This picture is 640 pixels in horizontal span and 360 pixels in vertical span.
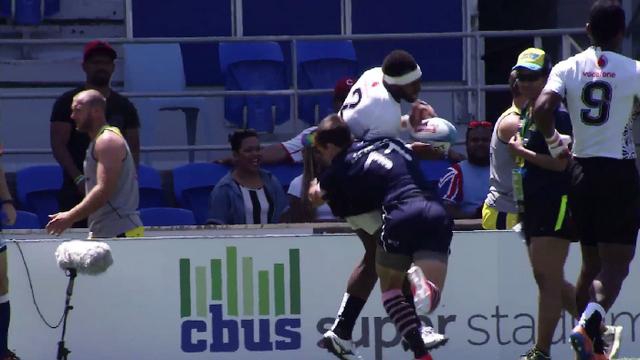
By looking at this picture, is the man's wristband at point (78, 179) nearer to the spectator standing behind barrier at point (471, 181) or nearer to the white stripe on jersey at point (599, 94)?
the spectator standing behind barrier at point (471, 181)

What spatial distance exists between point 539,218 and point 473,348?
75.9 inches

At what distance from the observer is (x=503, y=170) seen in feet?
31.0

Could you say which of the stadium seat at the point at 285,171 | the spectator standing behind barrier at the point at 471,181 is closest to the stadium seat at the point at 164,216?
the stadium seat at the point at 285,171

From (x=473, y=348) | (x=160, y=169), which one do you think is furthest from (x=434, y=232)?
(x=160, y=169)

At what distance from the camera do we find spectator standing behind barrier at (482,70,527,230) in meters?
9.03

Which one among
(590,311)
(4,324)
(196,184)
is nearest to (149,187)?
(196,184)

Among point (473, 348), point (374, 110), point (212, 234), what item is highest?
point (374, 110)

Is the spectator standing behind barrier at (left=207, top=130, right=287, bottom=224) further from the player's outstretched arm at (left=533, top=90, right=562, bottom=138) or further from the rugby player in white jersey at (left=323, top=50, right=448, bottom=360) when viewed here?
the player's outstretched arm at (left=533, top=90, right=562, bottom=138)

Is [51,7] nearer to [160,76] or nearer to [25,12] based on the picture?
[25,12]

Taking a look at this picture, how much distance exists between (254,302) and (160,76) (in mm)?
3898

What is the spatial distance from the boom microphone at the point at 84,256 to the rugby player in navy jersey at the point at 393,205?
5.35ft

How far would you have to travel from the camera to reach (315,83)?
13172 millimetres

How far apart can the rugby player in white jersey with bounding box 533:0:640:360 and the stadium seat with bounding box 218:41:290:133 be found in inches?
213

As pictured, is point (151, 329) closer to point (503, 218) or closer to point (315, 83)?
point (503, 218)
